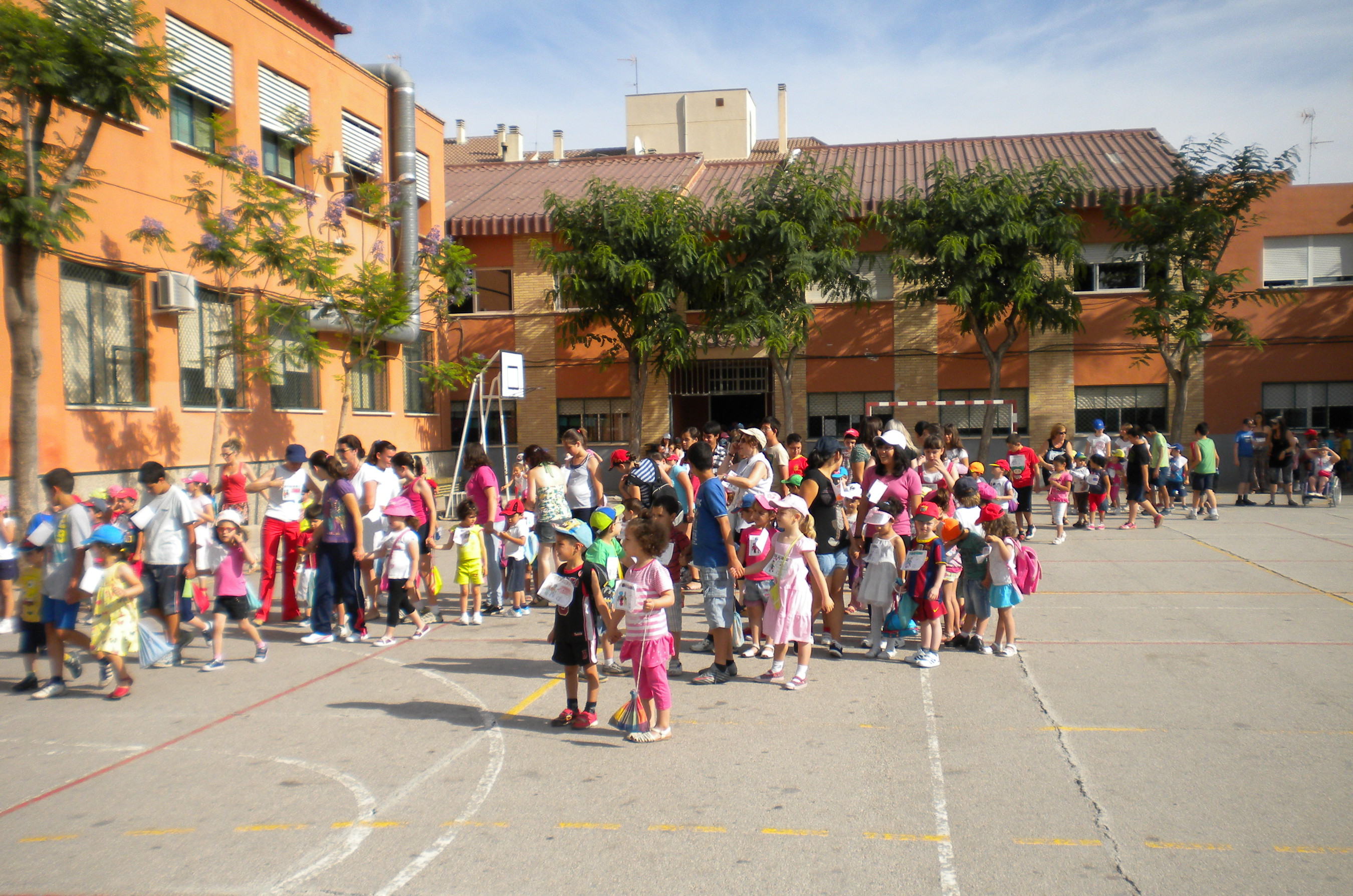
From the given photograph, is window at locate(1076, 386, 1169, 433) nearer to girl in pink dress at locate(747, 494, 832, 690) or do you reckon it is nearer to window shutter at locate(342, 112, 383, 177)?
window shutter at locate(342, 112, 383, 177)

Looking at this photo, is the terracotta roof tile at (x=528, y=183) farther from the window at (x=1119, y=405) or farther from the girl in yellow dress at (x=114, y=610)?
the girl in yellow dress at (x=114, y=610)

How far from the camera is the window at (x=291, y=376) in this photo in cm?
1667

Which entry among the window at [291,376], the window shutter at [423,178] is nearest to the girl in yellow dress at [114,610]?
the window at [291,376]

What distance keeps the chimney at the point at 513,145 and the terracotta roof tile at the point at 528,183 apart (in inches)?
535

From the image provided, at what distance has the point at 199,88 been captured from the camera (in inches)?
627

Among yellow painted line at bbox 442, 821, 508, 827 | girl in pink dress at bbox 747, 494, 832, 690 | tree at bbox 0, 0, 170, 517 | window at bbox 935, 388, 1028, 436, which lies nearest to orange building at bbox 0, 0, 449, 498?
tree at bbox 0, 0, 170, 517

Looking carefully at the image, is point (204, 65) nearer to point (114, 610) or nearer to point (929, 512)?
point (114, 610)

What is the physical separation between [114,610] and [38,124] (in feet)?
20.8

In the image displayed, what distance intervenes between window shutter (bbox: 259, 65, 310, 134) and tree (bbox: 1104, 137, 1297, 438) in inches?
733

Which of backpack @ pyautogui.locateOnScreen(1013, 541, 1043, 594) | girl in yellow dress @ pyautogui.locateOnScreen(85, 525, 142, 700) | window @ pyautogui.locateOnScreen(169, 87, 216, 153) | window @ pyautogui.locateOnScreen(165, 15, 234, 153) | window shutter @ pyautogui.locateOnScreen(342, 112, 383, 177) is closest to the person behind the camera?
girl in yellow dress @ pyautogui.locateOnScreen(85, 525, 142, 700)

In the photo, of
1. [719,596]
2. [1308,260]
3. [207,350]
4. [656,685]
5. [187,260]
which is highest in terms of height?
[1308,260]

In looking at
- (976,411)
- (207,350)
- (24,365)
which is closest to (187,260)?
(207,350)

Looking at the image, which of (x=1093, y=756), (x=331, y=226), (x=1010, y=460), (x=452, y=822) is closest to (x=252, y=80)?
(x=331, y=226)

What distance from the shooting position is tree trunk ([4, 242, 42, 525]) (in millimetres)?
9812
